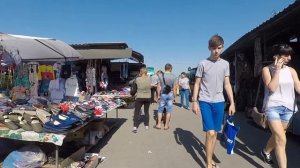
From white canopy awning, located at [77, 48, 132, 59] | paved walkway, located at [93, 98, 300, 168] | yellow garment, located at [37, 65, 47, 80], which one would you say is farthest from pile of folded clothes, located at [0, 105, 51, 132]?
white canopy awning, located at [77, 48, 132, 59]

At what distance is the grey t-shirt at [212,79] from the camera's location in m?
5.00

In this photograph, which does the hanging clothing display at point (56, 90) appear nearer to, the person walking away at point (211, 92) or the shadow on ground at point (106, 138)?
the shadow on ground at point (106, 138)

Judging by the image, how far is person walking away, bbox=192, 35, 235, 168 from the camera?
4.89m

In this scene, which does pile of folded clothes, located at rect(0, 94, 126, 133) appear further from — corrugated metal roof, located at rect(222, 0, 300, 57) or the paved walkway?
corrugated metal roof, located at rect(222, 0, 300, 57)

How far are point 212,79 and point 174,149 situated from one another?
7.05ft

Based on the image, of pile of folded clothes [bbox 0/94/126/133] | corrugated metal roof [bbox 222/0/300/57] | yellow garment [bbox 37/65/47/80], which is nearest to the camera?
pile of folded clothes [bbox 0/94/126/133]

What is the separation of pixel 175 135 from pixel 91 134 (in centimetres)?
254

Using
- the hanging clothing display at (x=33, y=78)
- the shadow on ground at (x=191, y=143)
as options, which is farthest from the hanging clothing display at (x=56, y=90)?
the shadow on ground at (x=191, y=143)

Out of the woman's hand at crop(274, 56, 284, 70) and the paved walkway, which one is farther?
the paved walkway

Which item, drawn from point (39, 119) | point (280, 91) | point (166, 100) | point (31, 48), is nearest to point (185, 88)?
point (166, 100)

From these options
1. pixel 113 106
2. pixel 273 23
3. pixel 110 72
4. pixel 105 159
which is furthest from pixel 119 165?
pixel 110 72

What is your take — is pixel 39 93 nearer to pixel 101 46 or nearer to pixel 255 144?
pixel 101 46

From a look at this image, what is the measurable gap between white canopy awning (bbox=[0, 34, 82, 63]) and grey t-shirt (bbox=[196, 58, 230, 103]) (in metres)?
3.19

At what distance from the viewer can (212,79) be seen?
501cm
